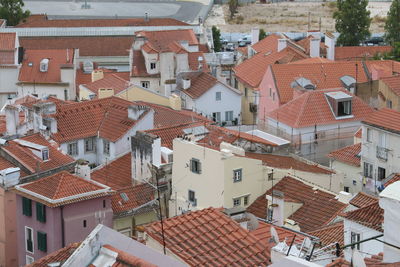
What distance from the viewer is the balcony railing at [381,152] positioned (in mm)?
38000

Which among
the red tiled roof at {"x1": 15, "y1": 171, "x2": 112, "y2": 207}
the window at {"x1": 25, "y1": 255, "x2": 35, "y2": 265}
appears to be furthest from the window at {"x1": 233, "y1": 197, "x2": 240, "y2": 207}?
the window at {"x1": 25, "y1": 255, "x2": 35, "y2": 265}

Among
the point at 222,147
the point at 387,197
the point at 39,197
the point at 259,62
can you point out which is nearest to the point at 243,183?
the point at 222,147

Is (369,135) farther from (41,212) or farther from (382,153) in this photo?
(41,212)

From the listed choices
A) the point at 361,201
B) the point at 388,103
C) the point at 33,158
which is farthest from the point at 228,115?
the point at 361,201

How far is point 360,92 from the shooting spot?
5284 cm

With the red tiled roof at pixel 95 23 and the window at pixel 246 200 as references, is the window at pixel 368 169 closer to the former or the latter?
the window at pixel 246 200

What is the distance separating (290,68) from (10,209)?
25.6 m

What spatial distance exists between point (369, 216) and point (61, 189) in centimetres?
1051

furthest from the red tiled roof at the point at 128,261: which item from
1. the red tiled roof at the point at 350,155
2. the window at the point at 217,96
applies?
the window at the point at 217,96

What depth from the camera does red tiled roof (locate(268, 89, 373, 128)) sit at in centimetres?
4553

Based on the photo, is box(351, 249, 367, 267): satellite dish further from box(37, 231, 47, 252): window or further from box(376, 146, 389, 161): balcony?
box(376, 146, 389, 161): balcony

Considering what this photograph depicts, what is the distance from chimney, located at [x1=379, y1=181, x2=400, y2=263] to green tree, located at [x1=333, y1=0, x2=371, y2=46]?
67.2 meters

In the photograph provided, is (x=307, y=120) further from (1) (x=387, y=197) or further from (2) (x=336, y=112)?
(1) (x=387, y=197)

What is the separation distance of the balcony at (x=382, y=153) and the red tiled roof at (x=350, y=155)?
1676 millimetres
